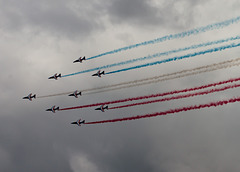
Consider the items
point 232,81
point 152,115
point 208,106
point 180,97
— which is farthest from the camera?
point 152,115

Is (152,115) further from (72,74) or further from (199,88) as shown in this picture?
(72,74)

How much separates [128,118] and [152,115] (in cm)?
967

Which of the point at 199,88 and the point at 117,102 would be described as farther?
the point at 117,102

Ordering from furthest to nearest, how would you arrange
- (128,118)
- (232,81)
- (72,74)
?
(72,74)
(128,118)
(232,81)

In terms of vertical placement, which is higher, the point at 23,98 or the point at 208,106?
the point at 23,98

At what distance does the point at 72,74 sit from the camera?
101875 millimetres

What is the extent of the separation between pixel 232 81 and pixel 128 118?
3313 centimetres

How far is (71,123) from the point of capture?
123125mm

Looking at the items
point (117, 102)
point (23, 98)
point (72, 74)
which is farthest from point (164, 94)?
point (23, 98)

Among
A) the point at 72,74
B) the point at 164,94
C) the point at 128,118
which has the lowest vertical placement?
the point at 128,118

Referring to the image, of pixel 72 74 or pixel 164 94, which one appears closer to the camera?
pixel 164 94

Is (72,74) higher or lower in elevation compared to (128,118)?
higher

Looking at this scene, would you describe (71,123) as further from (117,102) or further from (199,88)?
(199,88)

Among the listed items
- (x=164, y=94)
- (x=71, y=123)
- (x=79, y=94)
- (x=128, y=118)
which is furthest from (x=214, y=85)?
(x=71, y=123)
